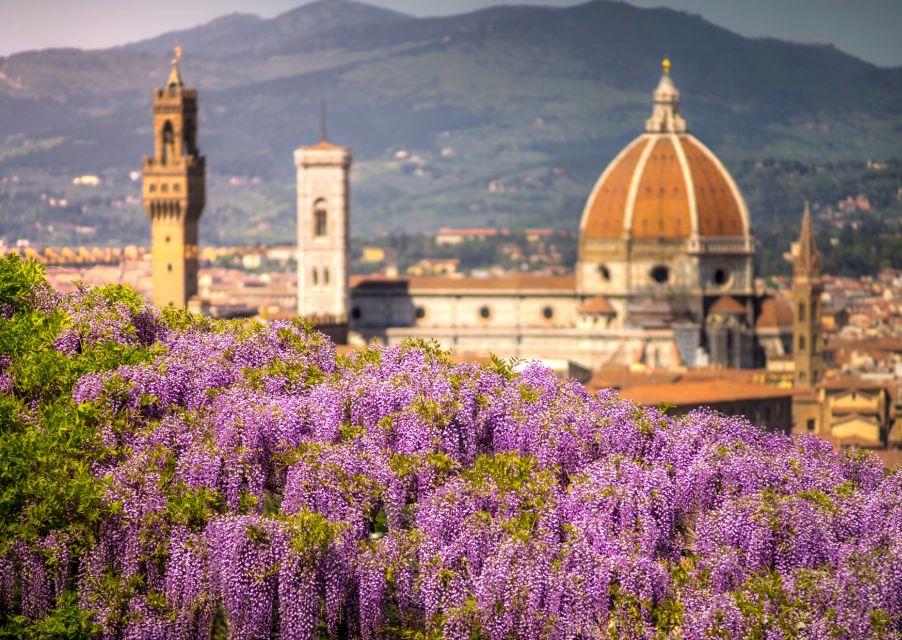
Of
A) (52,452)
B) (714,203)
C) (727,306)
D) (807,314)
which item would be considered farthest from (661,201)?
(52,452)

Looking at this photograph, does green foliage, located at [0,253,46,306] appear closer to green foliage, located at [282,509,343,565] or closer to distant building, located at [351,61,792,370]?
green foliage, located at [282,509,343,565]

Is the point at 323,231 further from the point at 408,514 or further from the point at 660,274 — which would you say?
the point at 408,514

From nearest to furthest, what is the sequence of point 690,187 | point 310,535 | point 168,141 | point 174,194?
point 310,535 → point 174,194 → point 690,187 → point 168,141

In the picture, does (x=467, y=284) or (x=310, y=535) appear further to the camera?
(x=467, y=284)

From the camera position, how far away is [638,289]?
395 feet

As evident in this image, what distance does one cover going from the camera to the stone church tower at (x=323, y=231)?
117m

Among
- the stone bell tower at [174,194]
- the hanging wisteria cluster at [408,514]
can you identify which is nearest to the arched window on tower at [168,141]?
the stone bell tower at [174,194]

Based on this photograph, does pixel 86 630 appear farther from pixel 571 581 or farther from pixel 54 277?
pixel 54 277

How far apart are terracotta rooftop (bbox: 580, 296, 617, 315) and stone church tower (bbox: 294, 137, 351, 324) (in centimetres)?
1081

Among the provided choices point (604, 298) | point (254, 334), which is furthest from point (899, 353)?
point (254, 334)

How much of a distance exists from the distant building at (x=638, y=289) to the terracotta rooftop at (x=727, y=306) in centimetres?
5

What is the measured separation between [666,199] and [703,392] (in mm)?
36235

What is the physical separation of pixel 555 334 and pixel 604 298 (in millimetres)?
3622

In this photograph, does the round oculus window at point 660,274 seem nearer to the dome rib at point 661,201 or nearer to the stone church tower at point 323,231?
the dome rib at point 661,201
